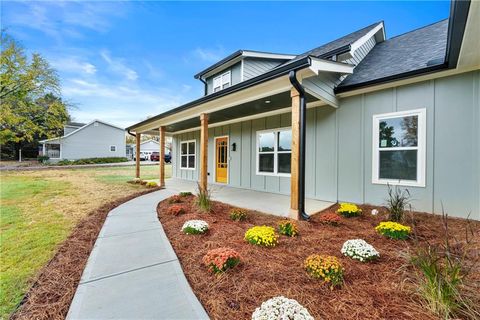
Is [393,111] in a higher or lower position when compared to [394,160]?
higher

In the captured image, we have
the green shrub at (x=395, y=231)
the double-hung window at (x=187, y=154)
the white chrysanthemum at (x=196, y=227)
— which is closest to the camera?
the green shrub at (x=395, y=231)

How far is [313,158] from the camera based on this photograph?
6.43 metres

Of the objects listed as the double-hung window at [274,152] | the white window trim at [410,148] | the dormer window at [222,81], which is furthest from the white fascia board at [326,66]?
the dormer window at [222,81]

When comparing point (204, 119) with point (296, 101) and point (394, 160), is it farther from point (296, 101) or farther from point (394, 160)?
point (394, 160)

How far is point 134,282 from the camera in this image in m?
2.29

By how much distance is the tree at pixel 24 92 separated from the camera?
1558cm

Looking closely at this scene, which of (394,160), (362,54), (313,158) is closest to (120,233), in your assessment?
(313,158)

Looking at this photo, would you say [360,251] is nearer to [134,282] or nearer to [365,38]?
[134,282]

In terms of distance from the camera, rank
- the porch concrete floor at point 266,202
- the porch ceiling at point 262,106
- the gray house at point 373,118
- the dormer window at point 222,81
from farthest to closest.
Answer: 1. the dormer window at point 222,81
2. the porch ceiling at point 262,106
3. the porch concrete floor at point 266,202
4. the gray house at point 373,118

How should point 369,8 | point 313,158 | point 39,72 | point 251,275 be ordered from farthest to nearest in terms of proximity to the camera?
1. point 39,72
2. point 369,8
3. point 313,158
4. point 251,275

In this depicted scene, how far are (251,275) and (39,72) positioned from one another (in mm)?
22935

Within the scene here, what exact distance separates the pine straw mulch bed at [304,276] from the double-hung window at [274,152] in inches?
126

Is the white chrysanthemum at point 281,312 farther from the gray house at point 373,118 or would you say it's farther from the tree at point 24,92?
the tree at point 24,92

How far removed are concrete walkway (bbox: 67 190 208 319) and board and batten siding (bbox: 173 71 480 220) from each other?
4.72 meters
